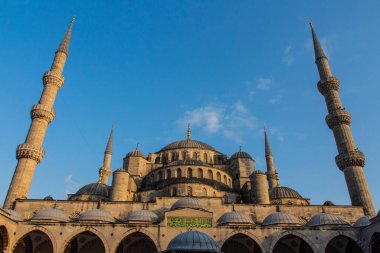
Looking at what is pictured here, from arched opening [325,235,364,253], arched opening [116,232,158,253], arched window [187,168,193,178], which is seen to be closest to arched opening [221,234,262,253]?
arched opening [116,232,158,253]

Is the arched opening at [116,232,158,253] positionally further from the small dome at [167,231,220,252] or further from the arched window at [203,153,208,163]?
the arched window at [203,153,208,163]

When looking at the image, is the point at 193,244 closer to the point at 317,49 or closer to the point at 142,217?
the point at 142,217

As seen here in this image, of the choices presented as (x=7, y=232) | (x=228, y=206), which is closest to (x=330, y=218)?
(x=228, y=206)

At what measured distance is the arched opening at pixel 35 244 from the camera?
67.6ft

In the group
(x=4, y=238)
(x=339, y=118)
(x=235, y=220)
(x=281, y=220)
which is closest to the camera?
(x=4, y=238)

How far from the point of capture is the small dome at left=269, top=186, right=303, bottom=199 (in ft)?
87.3

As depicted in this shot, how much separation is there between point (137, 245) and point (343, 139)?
19.0 m

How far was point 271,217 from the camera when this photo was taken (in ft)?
65.5

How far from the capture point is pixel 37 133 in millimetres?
26375

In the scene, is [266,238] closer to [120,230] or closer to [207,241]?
[120,230]

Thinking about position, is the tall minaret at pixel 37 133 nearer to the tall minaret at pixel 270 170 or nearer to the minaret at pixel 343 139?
the tall minaret at pixel 270 170

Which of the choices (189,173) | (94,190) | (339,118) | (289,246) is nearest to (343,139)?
(339,118)

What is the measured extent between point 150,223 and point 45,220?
6546 millimetres

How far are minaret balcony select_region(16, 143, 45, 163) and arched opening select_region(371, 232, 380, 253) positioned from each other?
24236 mm
